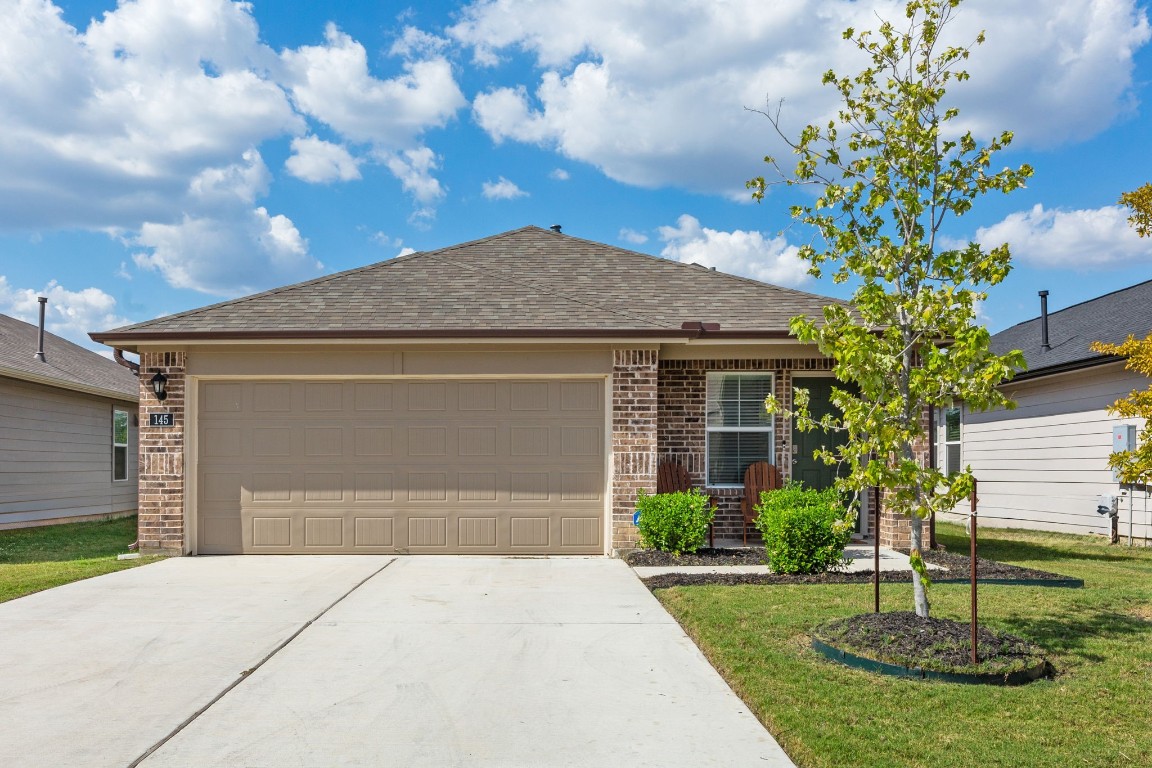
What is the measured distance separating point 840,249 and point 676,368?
208 inches

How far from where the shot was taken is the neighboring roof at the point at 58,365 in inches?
593

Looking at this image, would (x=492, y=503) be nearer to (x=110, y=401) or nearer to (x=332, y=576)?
(x=332, y=576)

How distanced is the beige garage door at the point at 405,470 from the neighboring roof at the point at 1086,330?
8959mm

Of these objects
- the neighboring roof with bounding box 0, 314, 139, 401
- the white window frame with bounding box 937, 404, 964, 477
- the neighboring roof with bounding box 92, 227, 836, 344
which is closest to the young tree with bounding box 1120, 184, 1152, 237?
the neighboring roof with bounding box 92, 227, 836, 344

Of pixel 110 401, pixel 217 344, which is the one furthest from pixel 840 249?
pixel 110 401

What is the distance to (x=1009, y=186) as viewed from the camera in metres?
6.38

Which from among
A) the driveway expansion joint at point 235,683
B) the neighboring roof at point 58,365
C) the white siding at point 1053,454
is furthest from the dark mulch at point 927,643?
the neighboring roof at point 58,365

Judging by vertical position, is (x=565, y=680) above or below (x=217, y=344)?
below

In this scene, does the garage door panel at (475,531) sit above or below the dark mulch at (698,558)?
above

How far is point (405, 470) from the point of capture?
425 inches

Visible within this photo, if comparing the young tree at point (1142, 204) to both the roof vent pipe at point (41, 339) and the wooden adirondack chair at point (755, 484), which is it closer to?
the wooden adirondack chair at point (755, 484)

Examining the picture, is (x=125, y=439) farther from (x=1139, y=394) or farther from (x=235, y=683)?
(x=1139, y=394)

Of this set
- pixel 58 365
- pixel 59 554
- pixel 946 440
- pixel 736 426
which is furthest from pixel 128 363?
pixel 946 440

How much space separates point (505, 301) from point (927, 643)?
7.31 meters
